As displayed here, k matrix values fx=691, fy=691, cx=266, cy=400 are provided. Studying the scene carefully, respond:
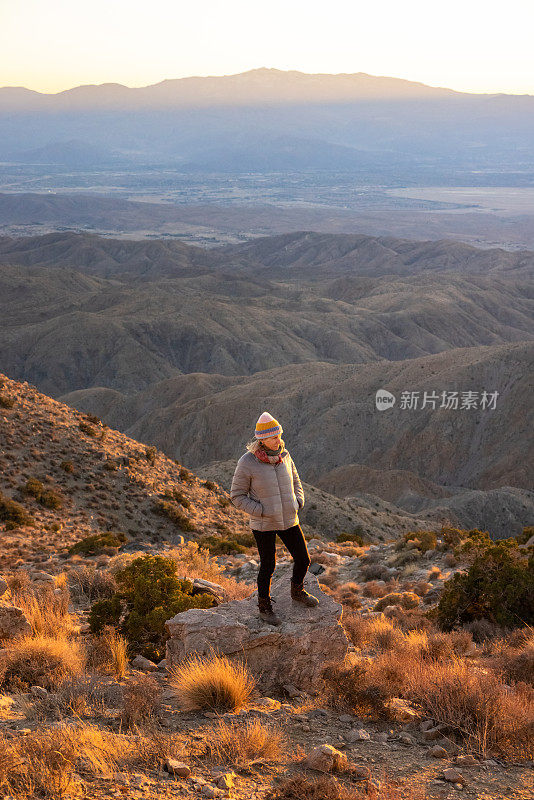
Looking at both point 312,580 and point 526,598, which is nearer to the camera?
point 312,580

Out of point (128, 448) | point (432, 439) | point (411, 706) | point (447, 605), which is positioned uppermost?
point (411, 706)

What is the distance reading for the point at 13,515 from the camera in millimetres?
19594

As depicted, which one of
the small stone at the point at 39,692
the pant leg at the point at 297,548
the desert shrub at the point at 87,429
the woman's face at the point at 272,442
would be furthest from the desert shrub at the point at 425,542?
the desert shrub at the point at 87,429

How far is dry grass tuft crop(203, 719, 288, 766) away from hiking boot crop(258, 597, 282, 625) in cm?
178

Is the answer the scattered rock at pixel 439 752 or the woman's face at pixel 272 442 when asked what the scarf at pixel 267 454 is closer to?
the woman's face at pixel 272 442

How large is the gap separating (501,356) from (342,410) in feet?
47.7

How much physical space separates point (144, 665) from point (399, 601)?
19.0 feet

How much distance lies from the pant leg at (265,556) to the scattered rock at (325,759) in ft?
7.31

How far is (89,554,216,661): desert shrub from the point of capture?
27.3 feet

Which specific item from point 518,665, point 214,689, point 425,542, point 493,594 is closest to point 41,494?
point 425,542

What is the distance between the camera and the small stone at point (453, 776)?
15.9 feet

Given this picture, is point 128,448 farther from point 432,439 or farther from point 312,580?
point 432,439

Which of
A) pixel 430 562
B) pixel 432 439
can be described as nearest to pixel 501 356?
pixel 432 439

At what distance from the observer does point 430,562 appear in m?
15.6
